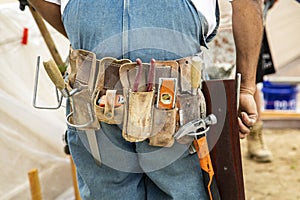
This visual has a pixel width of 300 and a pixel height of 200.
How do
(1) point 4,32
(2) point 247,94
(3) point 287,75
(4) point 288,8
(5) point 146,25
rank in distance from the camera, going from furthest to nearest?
(3) point 287,75 → (4) point 288,8 → (1) point 4,32 → (2) point 247,94 → (5) point 146,25

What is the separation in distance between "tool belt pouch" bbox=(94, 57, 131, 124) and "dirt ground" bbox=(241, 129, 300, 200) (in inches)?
71.7

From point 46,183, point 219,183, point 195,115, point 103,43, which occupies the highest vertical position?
point 103,43

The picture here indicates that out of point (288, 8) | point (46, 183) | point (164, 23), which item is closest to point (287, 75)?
point (288, 8)

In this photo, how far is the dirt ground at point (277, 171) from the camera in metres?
2.97

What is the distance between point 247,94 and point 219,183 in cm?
Result: 27

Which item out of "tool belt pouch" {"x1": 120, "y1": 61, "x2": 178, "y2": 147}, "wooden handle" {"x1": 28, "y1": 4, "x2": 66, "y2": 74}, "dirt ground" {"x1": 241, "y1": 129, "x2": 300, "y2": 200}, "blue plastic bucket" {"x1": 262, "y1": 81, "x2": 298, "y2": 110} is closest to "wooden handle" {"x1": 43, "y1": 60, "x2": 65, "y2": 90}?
"tool belt pouch" {"x1": 120, "y1": 61, "x2": 178, "y2": 147}

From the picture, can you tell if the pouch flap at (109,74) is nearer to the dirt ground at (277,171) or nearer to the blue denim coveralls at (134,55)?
the blue denim coveralls at (134,55)

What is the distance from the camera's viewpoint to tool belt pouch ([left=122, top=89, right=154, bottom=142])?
128 centimetres

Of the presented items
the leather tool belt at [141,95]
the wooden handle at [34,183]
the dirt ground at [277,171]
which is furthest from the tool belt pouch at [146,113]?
the dirt ground at [277,171]

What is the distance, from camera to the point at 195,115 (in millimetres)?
1319

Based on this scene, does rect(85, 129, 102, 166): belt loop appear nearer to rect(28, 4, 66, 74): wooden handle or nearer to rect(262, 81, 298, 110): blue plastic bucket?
rect(28, 4, 66, 74): wooden handle

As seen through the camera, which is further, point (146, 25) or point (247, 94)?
point (247, 94)

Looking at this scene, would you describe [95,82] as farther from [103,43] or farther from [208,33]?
[208,33]

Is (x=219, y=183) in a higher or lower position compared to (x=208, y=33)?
lower
